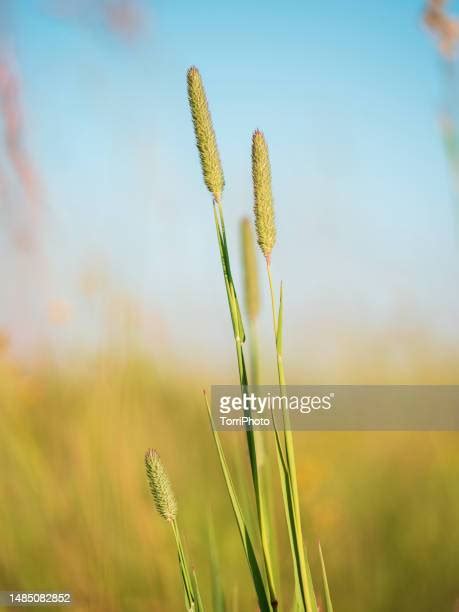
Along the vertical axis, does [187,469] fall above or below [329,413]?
below

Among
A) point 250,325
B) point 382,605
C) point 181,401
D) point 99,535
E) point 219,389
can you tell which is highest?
point 250,325

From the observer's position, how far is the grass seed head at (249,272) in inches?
23.6

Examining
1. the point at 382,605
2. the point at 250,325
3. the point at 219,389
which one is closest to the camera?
the point at 250,325

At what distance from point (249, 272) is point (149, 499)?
2.25ft

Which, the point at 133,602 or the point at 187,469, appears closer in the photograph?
the point at 133,602

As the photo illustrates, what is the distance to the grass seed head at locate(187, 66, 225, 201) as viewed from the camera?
0.45m

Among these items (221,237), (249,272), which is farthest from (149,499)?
(221,237)

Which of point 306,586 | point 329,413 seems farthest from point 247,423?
point 329,413

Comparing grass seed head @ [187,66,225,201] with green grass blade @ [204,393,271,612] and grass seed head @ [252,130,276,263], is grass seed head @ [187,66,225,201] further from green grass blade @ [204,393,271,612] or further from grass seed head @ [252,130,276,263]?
green grass blade @ [204,393,271,612]

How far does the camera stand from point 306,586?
17.6 inches

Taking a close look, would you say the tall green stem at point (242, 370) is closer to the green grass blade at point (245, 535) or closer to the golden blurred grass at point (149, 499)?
the green grass blade at point (245, 535)

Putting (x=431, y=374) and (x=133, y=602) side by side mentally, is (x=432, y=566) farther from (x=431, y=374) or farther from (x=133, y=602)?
(x=133, y=602)

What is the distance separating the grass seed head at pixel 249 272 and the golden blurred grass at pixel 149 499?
0.41 meters

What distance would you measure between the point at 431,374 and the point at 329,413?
233mm
